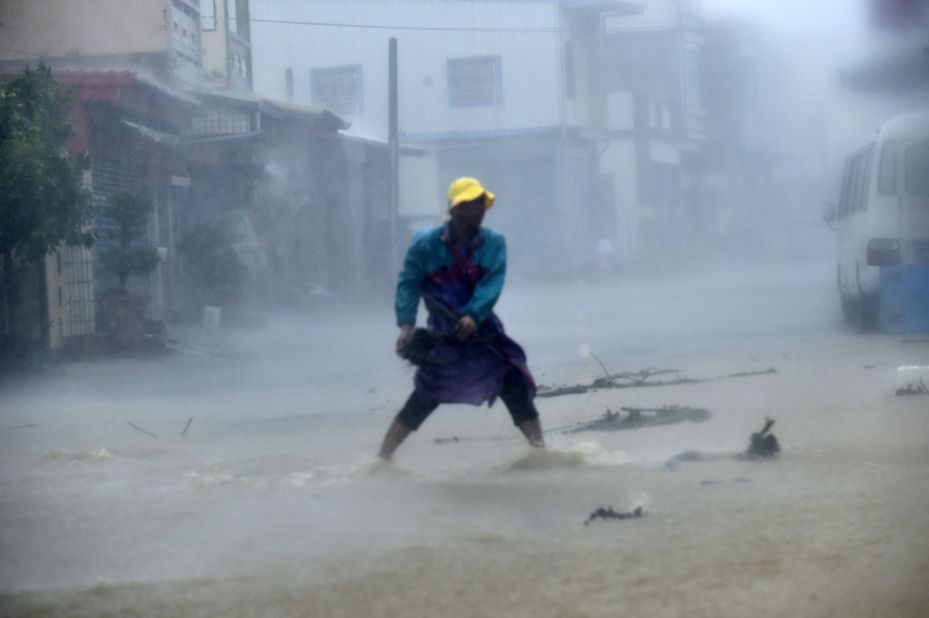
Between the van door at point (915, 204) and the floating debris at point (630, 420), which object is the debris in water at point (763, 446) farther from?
the van door at point (915, 204)

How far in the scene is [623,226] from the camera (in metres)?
41.1

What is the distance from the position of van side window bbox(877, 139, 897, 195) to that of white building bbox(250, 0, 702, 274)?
21299mm

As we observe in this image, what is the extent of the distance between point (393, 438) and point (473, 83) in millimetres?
31315

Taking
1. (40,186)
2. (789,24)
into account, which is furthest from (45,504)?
(40,186)

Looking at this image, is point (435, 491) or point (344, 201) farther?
point (344, 201)

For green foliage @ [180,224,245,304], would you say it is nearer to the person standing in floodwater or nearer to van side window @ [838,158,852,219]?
van side window @ [838,158,852,219]

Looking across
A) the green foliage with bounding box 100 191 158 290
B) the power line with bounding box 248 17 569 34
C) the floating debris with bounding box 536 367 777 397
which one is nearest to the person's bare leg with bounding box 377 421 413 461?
the floating debris with bounding box 536 367 777 397

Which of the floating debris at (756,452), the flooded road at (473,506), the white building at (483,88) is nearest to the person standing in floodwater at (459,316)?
the flooded road at (473,506)

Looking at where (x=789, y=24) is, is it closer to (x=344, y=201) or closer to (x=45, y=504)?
(x=45, y=504)

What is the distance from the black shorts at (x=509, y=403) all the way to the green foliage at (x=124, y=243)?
993 centimetres

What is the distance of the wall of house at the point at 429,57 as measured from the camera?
118 feet

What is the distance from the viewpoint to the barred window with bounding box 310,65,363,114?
36938 millimetres

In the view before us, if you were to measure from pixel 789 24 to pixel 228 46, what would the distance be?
20.6m

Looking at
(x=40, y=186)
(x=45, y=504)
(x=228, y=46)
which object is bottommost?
(x=45, y=504)
